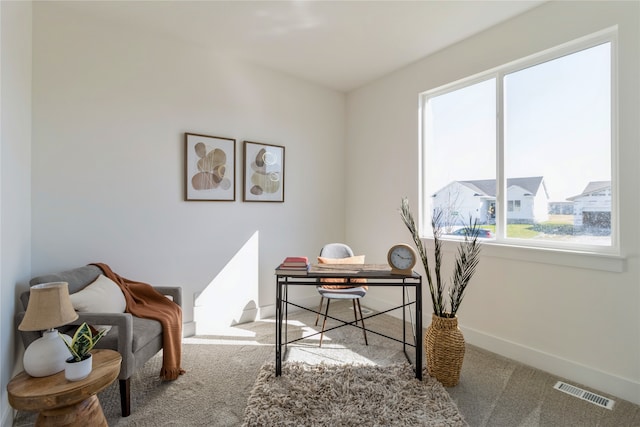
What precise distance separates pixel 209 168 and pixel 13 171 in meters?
1.47

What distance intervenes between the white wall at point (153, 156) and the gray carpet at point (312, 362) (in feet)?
2.32

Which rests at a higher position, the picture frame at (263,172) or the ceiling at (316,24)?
the ceiling at (316,24)

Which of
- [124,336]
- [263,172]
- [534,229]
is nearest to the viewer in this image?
[124,336]

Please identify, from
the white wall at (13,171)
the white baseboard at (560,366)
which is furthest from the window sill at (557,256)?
the white wall at (13,171)

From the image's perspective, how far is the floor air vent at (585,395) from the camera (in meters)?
2.03

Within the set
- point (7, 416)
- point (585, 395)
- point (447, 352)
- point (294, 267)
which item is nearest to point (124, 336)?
point (7, 416)

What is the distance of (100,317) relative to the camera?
1.90m

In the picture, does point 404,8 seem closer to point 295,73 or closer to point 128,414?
point 295,73

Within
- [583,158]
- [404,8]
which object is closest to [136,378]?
[404,8]

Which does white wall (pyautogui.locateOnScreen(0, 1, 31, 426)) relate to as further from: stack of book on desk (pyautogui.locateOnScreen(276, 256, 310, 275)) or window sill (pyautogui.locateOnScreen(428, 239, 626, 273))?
window sill (pyautogui.locateOnScreen(428, 239, 626, 273))

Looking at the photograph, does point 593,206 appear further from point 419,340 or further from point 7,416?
point 7,416

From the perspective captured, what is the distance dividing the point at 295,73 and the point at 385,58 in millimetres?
1065

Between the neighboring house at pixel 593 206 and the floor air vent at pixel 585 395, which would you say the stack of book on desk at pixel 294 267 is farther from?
the neighboring house at pixel 593 206

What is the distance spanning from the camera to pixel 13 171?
6.38 ft
